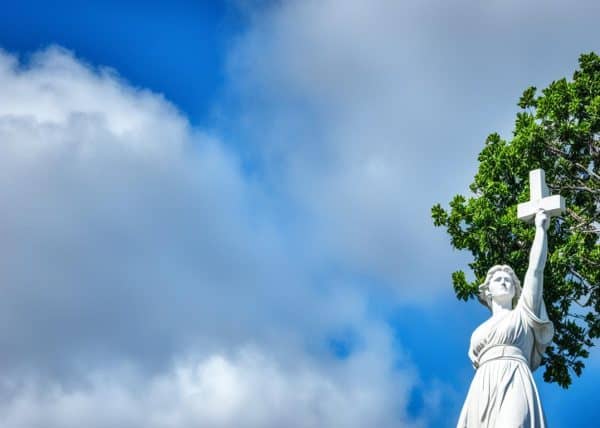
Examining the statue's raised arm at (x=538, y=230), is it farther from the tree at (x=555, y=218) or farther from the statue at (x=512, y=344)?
the tree at (x=555, y=218)

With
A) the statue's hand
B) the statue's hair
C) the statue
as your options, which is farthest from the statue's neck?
the statue's hand

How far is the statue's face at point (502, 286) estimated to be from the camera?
1318cm

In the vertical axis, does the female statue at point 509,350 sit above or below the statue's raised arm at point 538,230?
below

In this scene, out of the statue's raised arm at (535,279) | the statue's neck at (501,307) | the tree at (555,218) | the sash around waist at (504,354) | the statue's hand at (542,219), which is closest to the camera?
the sash around waist at (504,354)

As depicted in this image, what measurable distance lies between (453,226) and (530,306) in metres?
7.80

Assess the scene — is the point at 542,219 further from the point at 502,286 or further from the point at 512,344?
the point at 512,344

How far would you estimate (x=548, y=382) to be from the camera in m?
20.2

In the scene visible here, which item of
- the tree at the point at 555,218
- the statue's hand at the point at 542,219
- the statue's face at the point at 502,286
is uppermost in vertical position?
the tree at the point at 555,218

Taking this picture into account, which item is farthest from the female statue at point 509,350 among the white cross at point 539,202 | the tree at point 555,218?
the tree at point 555,218

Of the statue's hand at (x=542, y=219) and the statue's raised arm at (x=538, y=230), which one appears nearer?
the statue's raised arm at (x=538, y=230)

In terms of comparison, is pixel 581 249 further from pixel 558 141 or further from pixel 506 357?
pixel 506 357

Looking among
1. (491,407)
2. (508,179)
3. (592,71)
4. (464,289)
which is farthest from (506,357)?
(592,71)

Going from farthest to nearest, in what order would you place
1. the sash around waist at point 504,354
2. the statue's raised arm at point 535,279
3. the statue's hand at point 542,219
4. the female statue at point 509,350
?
the statue's hand at point 542,219
the statue's raised arm at point 535,279
the sash around waist at point 504,354
the female statue at point 509,350

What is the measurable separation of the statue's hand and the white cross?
0.05m
